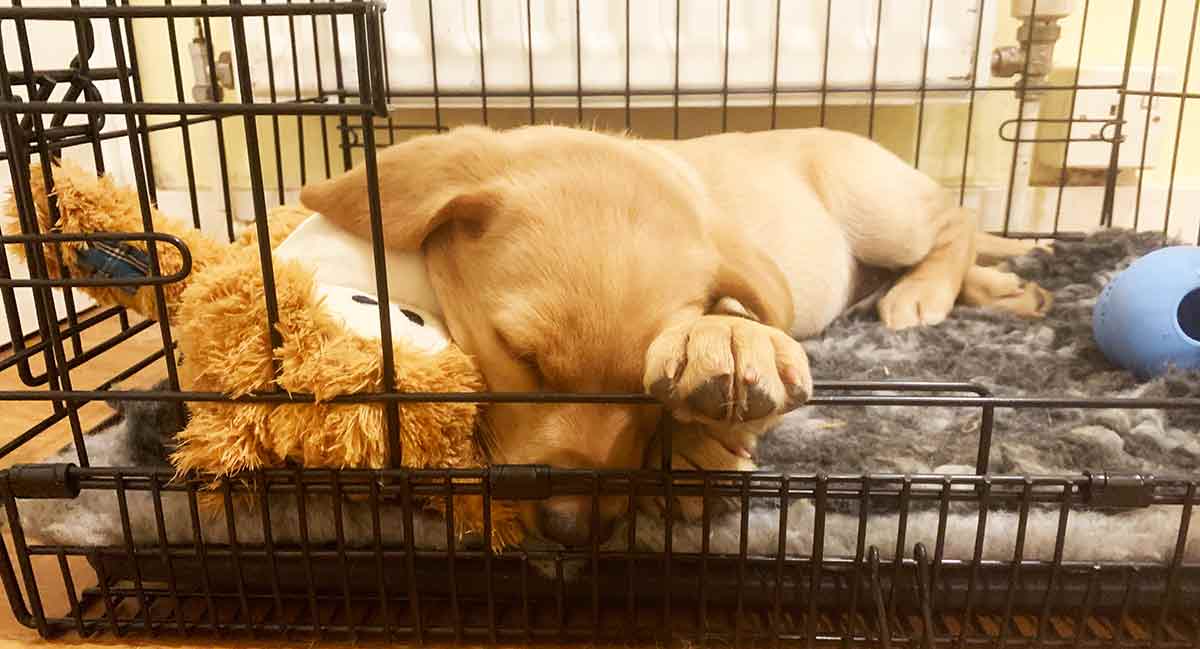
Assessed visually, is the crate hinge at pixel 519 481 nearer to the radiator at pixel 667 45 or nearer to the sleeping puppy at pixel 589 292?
the sleeping puppy at pixel 589 292

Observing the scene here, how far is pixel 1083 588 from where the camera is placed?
2.49 feet

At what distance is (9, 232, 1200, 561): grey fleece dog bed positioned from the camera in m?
0.76

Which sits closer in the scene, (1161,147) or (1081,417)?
(1081,417)

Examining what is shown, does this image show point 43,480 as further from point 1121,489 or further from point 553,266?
point 1121,489

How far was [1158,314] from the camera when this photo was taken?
108 centimetres

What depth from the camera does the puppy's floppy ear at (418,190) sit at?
33.6 inches

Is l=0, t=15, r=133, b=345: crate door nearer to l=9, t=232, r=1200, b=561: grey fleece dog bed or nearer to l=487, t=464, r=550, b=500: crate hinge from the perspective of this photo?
l=9, t=232, r=1200, b=561: grey fleece dog bed

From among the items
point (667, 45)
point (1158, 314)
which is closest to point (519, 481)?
point (1158, 314)

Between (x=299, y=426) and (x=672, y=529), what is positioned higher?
(x=299, y=426)

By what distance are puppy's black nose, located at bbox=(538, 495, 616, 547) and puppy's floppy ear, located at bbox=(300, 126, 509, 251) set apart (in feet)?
0.96

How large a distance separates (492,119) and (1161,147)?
5.09 ft

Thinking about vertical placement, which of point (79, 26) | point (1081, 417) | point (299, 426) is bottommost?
point (1081, 417)

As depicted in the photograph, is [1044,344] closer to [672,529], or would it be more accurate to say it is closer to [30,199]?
[672,529]

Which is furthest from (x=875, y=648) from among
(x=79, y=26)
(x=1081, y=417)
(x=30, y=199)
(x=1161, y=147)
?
(x=1161, y=147)
